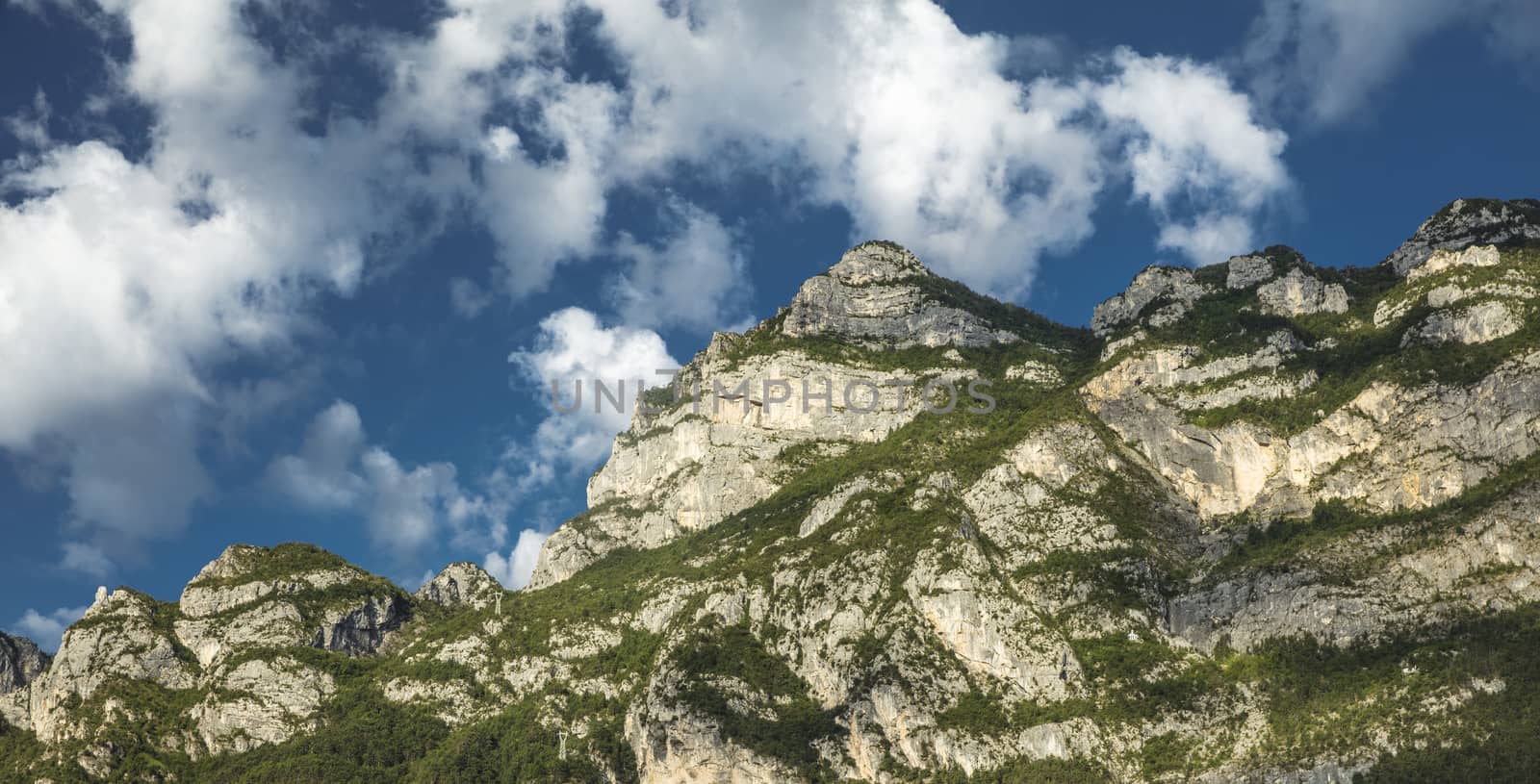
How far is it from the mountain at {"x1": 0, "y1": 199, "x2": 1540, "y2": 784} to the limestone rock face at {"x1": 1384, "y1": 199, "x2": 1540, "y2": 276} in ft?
1.61

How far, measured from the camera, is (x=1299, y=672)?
134625 mm

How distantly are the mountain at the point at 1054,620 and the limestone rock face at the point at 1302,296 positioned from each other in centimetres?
42

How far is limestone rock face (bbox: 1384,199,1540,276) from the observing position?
189m

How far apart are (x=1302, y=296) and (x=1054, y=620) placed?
74111 mm

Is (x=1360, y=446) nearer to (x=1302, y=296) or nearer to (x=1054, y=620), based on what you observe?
(x=1302, y=296)

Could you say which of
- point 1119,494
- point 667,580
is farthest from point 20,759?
point 1119,494

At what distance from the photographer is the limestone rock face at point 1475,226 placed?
189 metres

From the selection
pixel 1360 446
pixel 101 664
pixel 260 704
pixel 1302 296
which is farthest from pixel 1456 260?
pixel 101 664

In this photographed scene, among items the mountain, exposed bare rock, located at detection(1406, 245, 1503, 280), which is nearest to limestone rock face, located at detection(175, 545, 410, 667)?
the mountain

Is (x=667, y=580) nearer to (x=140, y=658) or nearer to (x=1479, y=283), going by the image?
(x=140, y=658)

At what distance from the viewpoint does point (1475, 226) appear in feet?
631

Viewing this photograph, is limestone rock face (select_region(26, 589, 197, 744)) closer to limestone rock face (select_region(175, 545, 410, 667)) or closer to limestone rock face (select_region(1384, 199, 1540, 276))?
limestone rock face (select_region(175, 545, 410, 667))

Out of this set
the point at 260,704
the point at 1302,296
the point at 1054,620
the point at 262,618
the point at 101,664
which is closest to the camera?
the point at 1054,620

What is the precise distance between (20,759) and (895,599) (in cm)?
11349
